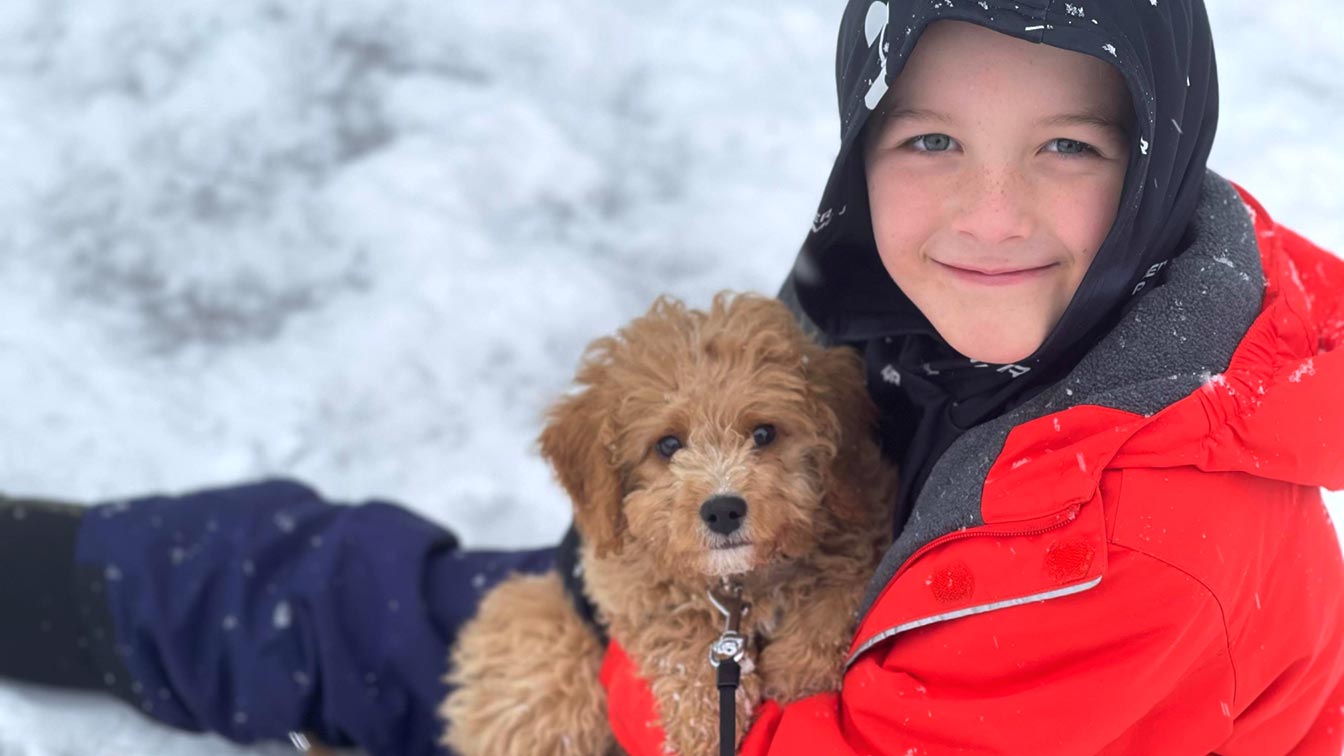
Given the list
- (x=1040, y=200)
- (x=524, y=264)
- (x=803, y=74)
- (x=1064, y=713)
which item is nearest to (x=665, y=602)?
(x=1064, y=713)

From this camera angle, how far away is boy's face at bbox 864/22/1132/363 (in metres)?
2.00

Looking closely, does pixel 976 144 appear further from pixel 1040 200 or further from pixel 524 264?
pixel 524 264

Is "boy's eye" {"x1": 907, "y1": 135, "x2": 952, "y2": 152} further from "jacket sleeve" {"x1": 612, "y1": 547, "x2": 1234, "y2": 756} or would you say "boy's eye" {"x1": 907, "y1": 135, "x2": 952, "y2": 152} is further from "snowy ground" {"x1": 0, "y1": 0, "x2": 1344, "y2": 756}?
"snowy ground" {"x1": 0, "y1": 0, "x2": 1344, "y2": 756}

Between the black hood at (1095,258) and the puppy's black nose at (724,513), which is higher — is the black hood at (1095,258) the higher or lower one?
the higher one

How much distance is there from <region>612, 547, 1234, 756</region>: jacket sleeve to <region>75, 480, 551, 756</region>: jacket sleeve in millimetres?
1547

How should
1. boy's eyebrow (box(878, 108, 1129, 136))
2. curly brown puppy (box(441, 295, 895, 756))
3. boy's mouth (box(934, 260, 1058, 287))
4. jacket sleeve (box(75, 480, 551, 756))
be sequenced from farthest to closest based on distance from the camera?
1. jacket sleeve (box(75, 480, 551, 756))
2. curly brown puppy (box(441, 295, 895, 756))
3. boy's mouth (box(934, 260, 1058, 287))
4. boy's eyebrow (box(878, 108, 1129, 136))

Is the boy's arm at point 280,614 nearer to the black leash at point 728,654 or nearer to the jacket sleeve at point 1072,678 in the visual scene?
the black leash at point 728,654

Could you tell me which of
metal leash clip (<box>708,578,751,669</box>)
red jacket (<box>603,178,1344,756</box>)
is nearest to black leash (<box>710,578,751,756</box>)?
metal leash clip (<box>708,578,751,669</box>)

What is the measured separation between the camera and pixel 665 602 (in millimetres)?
2643

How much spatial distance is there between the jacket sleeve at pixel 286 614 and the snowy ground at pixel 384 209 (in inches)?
6.9

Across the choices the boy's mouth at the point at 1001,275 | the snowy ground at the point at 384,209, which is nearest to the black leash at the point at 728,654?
the boy's mouth at the point at 1001,275

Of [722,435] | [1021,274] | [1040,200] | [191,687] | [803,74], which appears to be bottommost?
[191,687]

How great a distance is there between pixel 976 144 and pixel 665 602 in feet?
3.92

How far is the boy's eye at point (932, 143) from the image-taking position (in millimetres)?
2158
